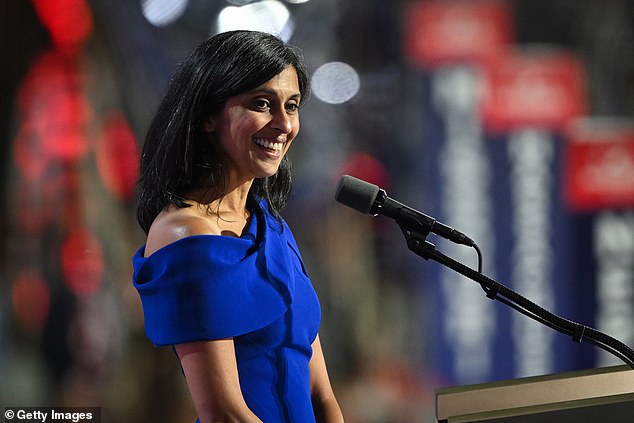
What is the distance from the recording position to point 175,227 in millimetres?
1121

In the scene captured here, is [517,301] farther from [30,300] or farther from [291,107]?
[30,300]

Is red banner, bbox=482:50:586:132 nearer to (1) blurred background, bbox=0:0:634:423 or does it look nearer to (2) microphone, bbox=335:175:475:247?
(1) blurred background, bbox=0:0:634:423

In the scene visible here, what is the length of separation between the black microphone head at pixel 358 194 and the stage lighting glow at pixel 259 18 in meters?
1.85

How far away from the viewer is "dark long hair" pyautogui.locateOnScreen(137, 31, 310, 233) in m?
1.17

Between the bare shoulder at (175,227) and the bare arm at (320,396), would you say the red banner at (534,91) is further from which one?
the bare shoulder at (175,227)

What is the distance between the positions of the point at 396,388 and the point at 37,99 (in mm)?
1749

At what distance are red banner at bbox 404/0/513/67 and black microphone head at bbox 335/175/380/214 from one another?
2036 millimetres

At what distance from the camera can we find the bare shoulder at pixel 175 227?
1.12 m

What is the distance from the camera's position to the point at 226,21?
288 cm

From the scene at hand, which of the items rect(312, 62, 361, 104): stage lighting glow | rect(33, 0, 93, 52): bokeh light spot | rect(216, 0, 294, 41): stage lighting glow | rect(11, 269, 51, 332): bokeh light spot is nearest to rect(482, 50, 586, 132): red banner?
rect(312, 62, 361, 104): stage lighting glow

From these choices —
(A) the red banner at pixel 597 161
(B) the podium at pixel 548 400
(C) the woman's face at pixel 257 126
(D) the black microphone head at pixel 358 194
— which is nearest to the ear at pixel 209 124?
(C) the woman's face at pixel 257 126

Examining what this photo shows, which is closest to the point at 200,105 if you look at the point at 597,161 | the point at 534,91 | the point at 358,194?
the point at 358,194

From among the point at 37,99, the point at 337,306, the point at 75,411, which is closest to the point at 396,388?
the point at 337,306

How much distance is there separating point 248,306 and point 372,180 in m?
1.91
